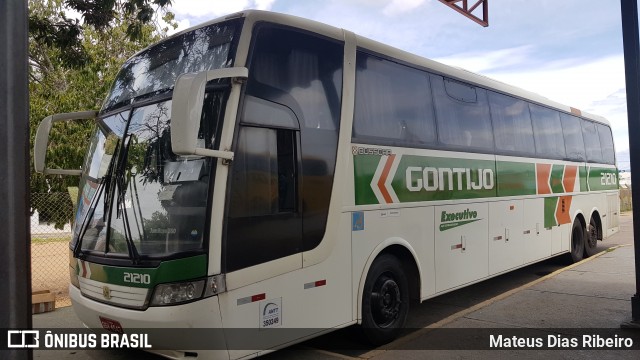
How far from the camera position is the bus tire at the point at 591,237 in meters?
11.0

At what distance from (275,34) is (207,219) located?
184 centimetres

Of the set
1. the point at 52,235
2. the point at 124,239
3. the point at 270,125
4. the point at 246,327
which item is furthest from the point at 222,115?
the point at 52,235

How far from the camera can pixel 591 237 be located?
11391 millimetres

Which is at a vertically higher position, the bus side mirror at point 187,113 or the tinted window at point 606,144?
the tinted window at point 606,144

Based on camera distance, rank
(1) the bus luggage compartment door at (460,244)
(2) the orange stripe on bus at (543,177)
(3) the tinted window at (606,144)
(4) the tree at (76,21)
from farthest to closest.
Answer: (3) the tinted window at (606,144), (2) the orange stripe on bus at (543,177), (4) the tree at (76,21), (1) the bus luggage compartment door at (460,244)

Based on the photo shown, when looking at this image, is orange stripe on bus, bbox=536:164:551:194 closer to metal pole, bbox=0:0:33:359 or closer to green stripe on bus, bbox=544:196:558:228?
green stripe on bus, bbox=544:196:558:228

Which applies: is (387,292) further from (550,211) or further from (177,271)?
(550,211)

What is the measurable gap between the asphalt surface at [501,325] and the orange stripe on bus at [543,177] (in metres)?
1.57

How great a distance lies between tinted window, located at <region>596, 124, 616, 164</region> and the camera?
12.4 meters

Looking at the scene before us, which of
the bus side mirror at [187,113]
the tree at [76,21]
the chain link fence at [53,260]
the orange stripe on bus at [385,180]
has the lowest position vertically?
the chain link fence at [53,260]

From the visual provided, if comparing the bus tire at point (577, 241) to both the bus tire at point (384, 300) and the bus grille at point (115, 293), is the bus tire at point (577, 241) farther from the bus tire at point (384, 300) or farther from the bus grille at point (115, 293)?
the bus grille at point (115, 293)

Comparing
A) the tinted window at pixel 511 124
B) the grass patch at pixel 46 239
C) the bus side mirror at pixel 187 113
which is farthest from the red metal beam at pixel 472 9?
the grass patch at pixel 46 239

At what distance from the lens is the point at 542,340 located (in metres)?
5.48

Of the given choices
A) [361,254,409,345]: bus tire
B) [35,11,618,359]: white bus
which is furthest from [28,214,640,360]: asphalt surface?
[35,11,618,359]: white bus
